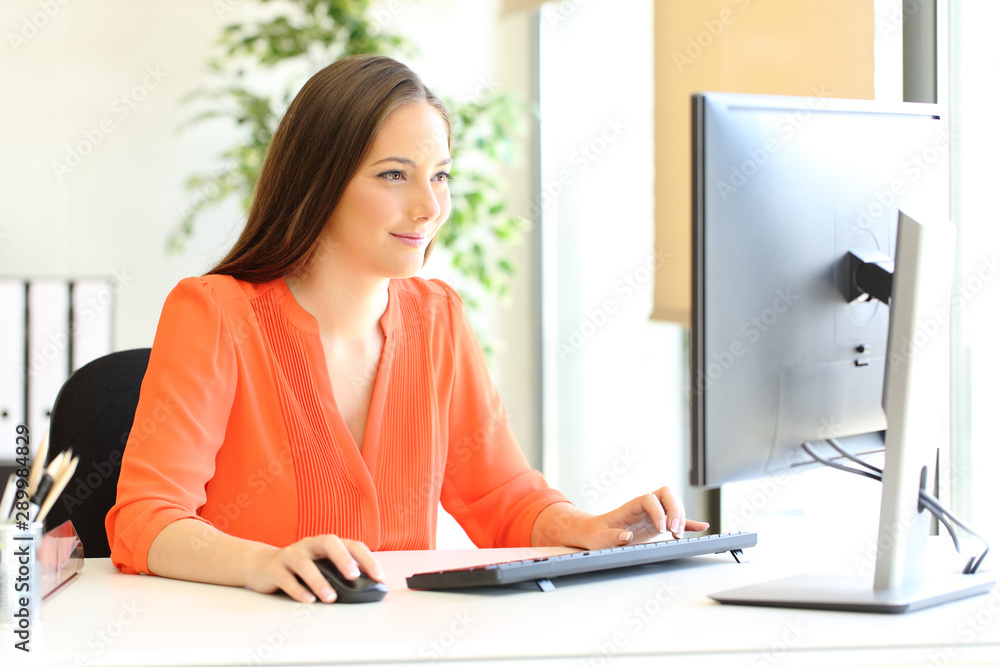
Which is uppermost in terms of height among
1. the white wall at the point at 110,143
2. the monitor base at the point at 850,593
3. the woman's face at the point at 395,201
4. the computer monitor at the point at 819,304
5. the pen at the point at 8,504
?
the white wall at the point at 110,143

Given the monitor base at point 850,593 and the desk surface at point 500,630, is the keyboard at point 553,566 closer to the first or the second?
the desk surface at point 500,630

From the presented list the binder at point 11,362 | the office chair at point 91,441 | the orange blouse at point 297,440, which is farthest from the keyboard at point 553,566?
the binder at point 11,362

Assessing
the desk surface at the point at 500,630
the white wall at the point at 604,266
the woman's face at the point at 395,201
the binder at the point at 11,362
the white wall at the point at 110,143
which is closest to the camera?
the desk surface at the point at 500,630

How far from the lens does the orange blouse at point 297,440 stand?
1.22 m

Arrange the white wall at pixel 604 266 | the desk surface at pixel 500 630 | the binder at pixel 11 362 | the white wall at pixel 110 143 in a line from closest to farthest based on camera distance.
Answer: the desk surface at pixel 500 630 < the binder at pixel 11 362 < the white wall at pixel 604 266 < the white wall at pixel 110 143

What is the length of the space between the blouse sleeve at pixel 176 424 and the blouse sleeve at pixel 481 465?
0.39 meters

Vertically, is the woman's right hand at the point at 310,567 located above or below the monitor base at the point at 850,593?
above

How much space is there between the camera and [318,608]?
937 mm

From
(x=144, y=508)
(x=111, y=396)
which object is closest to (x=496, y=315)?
(x=111, y=396)

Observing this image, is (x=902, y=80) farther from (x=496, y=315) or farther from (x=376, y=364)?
(x=496, y=315)

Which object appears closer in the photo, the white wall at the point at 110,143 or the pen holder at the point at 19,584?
the pen holder at the point at 19,584

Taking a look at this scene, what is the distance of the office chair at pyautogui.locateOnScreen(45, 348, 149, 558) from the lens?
145 centimetres

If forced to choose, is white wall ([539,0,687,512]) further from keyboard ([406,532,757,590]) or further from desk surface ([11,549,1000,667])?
desk surface ([11,549,1000,667])

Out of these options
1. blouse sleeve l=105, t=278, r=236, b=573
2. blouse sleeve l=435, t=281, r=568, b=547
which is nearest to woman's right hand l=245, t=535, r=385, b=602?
blouse sleeve l=105, t=278, r=236, b=573
